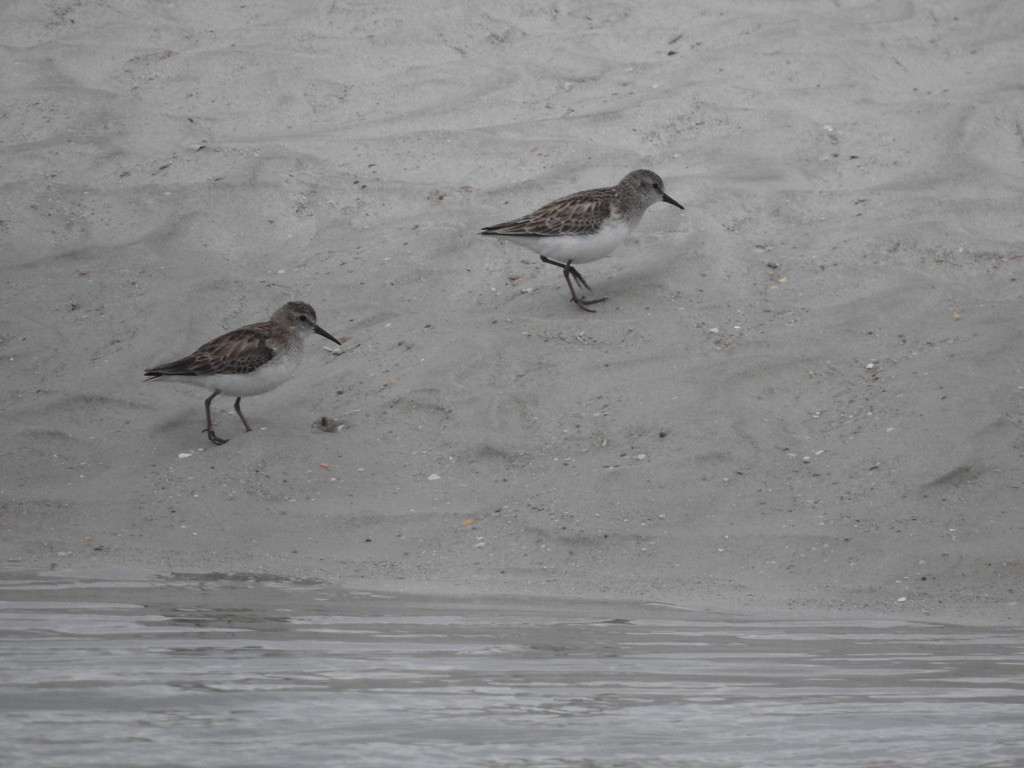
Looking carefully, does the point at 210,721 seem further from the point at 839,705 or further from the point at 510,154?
the point at 510,154

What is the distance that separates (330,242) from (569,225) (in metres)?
2.04

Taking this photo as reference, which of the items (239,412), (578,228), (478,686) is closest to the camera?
(478,686)

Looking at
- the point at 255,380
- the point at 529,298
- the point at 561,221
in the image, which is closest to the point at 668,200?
the point at 561,221

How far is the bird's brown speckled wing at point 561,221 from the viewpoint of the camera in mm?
10305

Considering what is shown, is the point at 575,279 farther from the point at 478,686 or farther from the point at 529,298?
the point at 478,686

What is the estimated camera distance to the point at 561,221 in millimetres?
10352

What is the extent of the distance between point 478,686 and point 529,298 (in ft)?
20.7

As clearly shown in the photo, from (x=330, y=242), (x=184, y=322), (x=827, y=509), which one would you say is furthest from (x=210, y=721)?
(x=330, y=242)

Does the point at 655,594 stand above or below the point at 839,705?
below

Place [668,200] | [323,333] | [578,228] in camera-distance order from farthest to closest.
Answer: [668,200]
[578,228]
[323,333]

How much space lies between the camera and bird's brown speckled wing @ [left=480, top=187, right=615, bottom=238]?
1030 centimetres

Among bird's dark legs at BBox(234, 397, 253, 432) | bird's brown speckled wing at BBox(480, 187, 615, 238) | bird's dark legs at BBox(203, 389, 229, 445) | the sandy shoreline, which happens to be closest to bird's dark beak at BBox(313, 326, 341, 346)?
the sandy shoreline

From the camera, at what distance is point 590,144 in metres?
12.4

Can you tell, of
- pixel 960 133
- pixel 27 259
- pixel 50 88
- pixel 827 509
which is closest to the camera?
pixel 827 509
